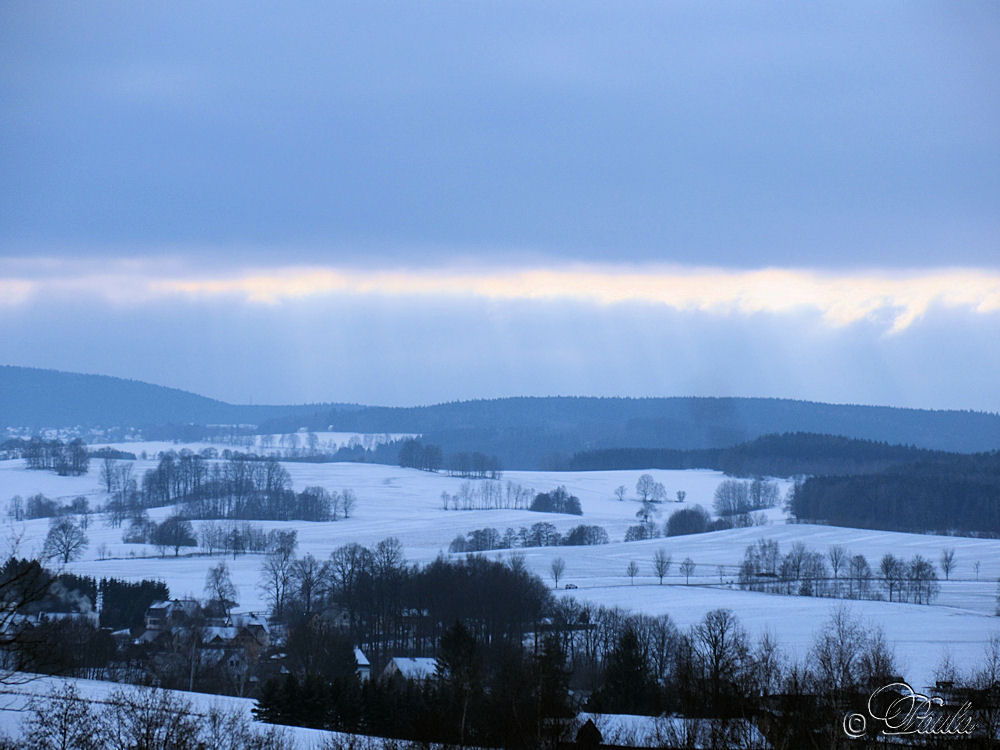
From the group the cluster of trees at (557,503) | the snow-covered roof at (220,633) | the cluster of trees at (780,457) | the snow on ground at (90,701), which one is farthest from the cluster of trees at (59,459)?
the snow on ground at (90,701)

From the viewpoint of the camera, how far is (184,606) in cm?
4366

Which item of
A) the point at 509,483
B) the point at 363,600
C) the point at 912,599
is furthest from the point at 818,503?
the point at 363,600

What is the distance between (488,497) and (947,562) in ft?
170

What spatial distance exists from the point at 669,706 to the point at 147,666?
17.6 meters

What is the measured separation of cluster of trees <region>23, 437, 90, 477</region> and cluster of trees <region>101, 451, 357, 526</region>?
3.00 m

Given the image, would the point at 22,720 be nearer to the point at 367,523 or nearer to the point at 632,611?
the point at 632,611

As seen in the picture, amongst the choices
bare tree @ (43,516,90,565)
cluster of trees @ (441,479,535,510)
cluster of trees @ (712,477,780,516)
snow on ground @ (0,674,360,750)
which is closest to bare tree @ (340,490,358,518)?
cluster of trees @ (441,479,535,510)

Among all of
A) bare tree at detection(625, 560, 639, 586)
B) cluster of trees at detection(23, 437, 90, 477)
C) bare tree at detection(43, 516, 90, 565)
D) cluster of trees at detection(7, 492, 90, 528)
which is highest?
cluster of trees at detection(23, 437, 90, 477)

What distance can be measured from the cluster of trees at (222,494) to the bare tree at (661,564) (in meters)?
33.9

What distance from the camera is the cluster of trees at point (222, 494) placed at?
293ft

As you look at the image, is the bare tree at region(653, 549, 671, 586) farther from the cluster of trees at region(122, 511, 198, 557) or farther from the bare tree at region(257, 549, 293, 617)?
the cluster of trees at region(122, 511, 198, 557)

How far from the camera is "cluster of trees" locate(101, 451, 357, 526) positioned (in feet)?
293

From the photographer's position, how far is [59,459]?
120750 millimetres

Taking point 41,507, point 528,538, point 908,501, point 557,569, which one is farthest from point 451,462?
point 557,569
